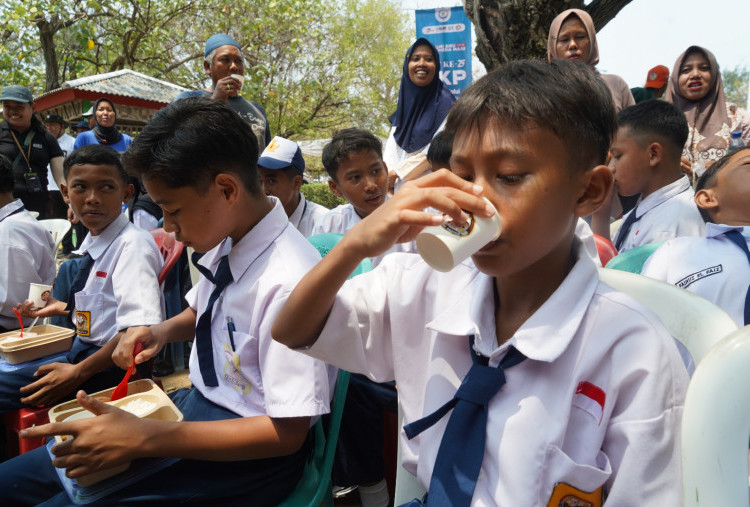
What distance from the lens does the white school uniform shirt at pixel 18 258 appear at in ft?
9.41

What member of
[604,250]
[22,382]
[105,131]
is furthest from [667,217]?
[105,131]

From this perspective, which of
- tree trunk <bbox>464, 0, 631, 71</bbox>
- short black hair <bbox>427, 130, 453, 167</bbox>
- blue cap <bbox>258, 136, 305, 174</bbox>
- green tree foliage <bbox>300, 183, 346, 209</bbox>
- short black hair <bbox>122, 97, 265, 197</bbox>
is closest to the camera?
short black hair <bbox>122, 97, 265, 197</bbox>

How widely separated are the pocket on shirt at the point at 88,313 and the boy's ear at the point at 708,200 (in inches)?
103

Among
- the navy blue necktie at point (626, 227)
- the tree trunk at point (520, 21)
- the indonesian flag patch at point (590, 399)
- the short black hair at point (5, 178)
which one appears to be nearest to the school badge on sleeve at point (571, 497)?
the indonesian flag patch at point (590, 399)

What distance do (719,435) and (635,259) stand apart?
1.38m

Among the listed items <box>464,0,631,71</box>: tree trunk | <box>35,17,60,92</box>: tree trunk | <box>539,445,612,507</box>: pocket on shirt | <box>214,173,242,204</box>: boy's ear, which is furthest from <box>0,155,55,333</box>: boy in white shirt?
<box>35,17,60,92</box>: tree trunk

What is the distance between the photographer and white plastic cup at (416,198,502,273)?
34.5 inches

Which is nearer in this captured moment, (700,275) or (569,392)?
(569,392)

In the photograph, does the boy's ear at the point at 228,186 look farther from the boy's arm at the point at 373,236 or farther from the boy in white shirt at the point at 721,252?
the boy in white shirt at the point at 721,252

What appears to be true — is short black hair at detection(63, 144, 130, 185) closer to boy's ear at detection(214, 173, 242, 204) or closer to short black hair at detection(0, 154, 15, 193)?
short black hair at detection(0, 154, 15, 193)

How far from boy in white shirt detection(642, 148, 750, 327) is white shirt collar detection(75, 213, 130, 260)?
2.34 metres

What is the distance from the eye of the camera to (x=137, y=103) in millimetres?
11508

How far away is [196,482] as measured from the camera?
138 cm

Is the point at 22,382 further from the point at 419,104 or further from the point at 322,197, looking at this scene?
the point at 322,197
